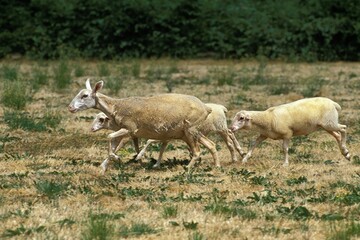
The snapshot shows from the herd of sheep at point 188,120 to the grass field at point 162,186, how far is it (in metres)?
0.31

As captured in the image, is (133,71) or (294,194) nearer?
(294,194)

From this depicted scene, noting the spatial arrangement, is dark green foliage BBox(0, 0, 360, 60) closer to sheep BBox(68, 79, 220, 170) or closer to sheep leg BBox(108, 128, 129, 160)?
sheep BBox(68, 79, 220, 170)

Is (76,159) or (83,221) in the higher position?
(83,221)

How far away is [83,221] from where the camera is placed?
8188 mm

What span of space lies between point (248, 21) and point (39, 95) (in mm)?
11700

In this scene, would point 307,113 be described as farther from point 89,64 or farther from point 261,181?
point 89,64

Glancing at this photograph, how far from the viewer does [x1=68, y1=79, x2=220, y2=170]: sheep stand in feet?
37.4

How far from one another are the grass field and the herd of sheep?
308 millimetres

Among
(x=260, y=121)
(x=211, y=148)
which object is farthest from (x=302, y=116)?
(x=211, y=148)

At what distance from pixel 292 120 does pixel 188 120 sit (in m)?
1.48

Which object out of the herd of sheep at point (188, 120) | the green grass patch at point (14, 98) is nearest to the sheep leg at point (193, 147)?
the herd of sheep at point (188, 120)

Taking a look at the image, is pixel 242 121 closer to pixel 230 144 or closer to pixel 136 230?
pixel 230 144

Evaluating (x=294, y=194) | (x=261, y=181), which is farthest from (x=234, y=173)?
(x=294, y=194)

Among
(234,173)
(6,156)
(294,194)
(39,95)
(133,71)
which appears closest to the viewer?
(294,194)
